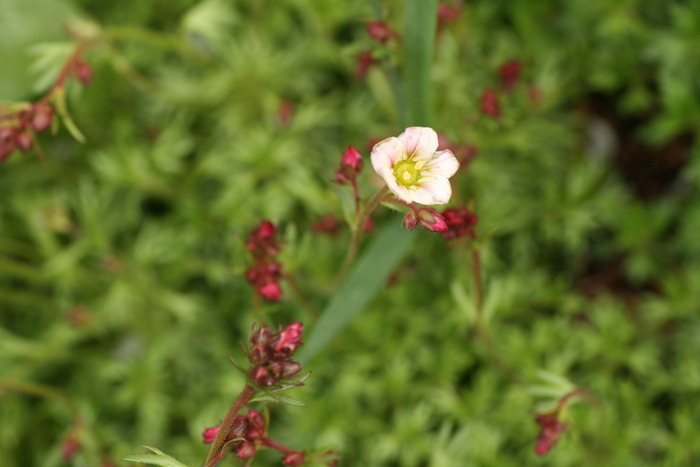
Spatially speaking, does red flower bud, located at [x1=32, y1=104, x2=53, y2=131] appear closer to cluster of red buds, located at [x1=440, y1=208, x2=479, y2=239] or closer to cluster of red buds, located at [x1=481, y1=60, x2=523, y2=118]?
cluster of red buds, located at [x1=440, y1=208, x2=479, y2=239]

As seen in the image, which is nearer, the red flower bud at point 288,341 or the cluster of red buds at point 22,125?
the red flower bud at point 288,341

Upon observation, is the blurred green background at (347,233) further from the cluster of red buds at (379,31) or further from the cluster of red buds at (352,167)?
the cluster of red buds at (352,167)

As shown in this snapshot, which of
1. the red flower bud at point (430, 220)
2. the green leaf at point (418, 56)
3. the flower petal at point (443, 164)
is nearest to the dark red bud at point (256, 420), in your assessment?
the red flower bud at point (430, 220)

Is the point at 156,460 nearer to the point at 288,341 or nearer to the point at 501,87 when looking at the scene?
the point at 288,341

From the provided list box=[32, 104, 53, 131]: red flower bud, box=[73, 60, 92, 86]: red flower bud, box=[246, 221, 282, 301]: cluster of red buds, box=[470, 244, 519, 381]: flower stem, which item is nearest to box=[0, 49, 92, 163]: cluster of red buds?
box=[32, 104, 53, 131]: red flower bud

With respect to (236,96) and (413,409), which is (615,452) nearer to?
(413,409)
